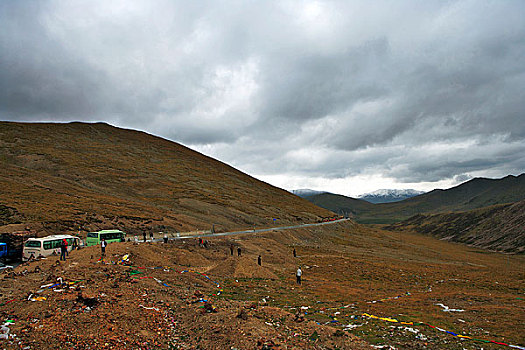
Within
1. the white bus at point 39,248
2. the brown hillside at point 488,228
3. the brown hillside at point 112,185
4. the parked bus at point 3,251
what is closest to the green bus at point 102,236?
the white bus at point 39,248

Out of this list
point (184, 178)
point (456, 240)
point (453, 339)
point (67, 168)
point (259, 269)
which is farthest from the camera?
point (456, 240)

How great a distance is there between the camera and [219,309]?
1463 centimetres

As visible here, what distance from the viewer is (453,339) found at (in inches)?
559

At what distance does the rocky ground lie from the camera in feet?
35.6

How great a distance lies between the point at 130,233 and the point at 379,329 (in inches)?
1821

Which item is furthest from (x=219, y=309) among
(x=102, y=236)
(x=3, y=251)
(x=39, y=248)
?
(x=3, y=251)

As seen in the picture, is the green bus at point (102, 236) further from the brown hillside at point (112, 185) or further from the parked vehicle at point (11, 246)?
the brown hillside at point (112, 185)

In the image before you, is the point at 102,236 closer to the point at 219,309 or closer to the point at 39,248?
the point at 39,248

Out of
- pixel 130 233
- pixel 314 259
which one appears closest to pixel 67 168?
pixel 130 233

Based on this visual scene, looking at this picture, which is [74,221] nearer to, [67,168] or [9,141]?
[67,168]

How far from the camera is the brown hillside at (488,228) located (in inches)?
4582

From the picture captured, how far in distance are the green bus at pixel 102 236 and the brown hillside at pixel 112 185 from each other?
13254 millimetres

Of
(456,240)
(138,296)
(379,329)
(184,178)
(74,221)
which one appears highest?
(184,178)

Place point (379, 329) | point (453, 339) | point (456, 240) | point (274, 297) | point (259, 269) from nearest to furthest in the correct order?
point (453, 339), point (379, 329), point (274, 297), point (259, 269), point (456, 240)
